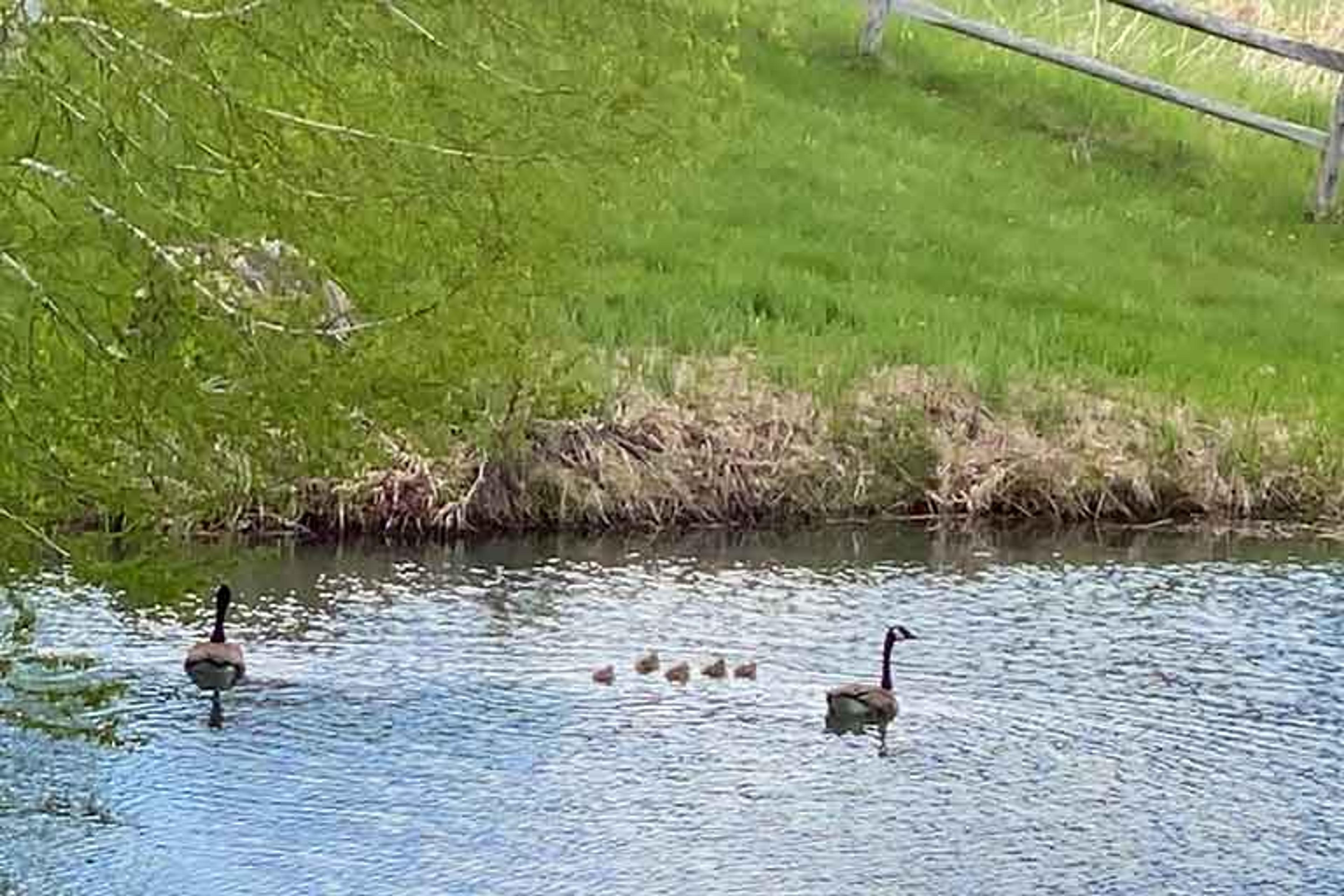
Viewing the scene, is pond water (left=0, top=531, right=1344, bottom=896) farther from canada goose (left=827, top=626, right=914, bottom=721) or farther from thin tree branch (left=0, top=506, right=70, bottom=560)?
thin tree branch (left=0, top=506, right=70, bottom=560)

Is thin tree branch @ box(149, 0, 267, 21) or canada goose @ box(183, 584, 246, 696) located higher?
thin tree branch @ box(149, 0, 267, 21)

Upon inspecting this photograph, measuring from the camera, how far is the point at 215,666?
1422 centimetres

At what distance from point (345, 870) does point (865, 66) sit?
1579cm

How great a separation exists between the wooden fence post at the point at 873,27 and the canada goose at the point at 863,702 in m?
13.3

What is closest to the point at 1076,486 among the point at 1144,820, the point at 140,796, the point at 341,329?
the point at 1144,820

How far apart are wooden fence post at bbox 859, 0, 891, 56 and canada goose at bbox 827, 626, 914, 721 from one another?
1328cm

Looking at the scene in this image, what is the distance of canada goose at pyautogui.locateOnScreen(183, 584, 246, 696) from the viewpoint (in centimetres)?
1418

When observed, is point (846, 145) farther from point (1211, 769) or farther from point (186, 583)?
point (186, 583)

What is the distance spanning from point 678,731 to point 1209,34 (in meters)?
14.4

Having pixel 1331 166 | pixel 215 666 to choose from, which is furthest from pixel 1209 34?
pixel 215 666

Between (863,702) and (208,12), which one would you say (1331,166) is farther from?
(208,12)

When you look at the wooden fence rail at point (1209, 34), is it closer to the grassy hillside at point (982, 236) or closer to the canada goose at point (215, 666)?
the grassy hillside at point (982, 236)

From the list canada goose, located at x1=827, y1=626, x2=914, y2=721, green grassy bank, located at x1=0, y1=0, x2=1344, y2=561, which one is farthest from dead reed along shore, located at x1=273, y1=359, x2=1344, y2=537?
→ canada goose, located at x1=827, y1=626, x2=914, y2=721

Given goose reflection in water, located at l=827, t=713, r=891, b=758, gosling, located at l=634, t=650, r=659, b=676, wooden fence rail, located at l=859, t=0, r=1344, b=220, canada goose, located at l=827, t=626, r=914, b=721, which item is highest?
wooden fence rail, located at l=859, t=0, r=1344, b=220
